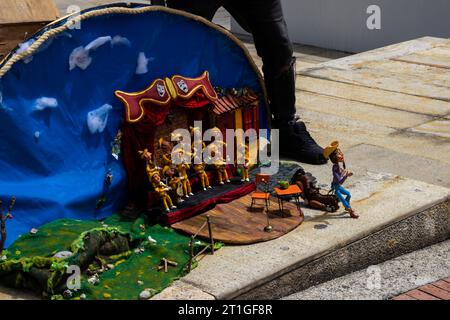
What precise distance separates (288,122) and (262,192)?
1.19 meters

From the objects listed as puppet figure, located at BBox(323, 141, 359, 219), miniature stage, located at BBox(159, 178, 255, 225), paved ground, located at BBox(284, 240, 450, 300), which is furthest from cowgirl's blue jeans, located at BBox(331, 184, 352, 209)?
miniature stage, located at BBox(159, 178, 255, 225)

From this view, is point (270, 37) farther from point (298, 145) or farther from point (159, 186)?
point (159, 186)

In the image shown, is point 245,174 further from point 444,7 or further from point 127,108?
point 444,7

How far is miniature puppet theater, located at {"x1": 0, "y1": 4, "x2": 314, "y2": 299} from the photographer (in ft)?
15.3

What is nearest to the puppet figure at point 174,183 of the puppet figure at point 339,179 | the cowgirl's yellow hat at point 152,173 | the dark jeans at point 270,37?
the cowgirl's yellow hat at point 152,173

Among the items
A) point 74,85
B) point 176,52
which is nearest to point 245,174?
point 176,52

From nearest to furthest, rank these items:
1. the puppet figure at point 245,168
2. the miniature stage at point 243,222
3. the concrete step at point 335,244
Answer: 1. the concrete step at point 335,244
2. the miniature stage at point 243,222
3. the puppet figure at point 245,168

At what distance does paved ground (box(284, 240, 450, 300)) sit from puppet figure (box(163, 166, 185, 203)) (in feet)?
3.43

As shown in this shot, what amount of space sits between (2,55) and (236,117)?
173 cm

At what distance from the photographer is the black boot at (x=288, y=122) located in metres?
6.59

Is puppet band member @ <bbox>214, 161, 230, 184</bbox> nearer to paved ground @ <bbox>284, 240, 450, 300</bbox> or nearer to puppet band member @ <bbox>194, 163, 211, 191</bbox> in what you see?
puppet band member @ <bbox>194, 163, 211, 191</bbox>

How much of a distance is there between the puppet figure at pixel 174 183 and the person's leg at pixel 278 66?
5.09 feet

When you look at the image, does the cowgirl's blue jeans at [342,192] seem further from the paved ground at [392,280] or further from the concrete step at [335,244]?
the paved ground at [392,280]

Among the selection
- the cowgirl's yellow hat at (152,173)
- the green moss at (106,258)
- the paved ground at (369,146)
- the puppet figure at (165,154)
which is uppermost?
the puppet figure at (165,154)
